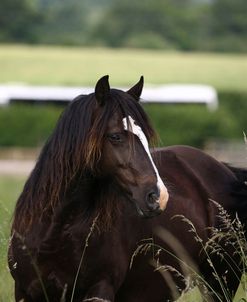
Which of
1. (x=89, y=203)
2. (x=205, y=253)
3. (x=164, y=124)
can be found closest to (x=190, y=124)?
→ (x=164, y=124)

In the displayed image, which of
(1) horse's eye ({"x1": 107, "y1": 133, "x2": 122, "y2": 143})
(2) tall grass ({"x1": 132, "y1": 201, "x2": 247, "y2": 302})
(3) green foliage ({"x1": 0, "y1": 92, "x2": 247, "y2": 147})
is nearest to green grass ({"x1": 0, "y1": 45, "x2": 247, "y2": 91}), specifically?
(3) green foliage ({"x1": 0, "y1": 92, "x2": 247, "y2": 147})

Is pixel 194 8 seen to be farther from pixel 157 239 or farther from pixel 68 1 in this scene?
pixel 157 239

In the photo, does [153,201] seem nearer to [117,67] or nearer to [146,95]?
[146,95]

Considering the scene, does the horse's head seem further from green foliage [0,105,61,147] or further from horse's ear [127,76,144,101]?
green foliage [0,105,61,147]

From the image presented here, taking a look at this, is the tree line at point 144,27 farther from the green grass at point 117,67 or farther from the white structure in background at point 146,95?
the white structure in background at point 146,95

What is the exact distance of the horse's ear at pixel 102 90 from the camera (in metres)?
5.88

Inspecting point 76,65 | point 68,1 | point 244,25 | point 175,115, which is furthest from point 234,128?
point 68,1

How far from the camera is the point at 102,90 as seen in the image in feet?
19.5

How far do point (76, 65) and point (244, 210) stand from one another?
5494 cm

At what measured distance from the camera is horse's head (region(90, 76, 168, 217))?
5633 mm

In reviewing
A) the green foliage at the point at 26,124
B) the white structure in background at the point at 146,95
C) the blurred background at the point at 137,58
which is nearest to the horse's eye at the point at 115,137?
the blurred background at the point at 137,58

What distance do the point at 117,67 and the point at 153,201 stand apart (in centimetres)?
5583

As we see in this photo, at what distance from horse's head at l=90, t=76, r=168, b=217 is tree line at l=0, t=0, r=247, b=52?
Answer: 69.9 m

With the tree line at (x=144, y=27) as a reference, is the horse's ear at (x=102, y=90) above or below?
above
